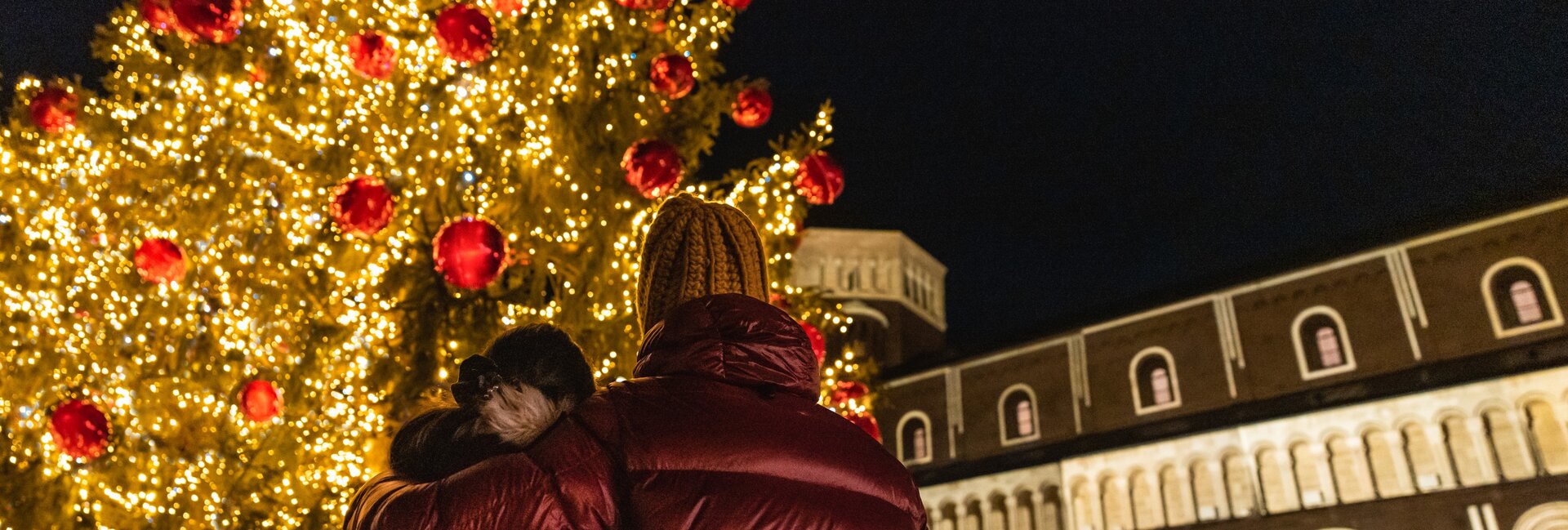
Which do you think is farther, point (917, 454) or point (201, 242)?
point (917, 454)

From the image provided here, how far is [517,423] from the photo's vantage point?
5.03 ft

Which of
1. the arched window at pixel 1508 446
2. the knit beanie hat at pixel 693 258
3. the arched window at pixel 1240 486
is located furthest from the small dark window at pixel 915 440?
the knit beanie hat at pixel 693 258

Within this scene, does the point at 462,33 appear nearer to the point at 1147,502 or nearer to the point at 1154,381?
the point at 1147,502

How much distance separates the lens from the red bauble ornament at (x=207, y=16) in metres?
4.83

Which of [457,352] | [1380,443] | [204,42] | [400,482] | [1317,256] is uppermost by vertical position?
[1317,256]

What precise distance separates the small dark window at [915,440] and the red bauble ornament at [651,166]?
27858mm

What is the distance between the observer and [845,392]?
19.5 feet

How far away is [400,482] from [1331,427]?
26.1 m

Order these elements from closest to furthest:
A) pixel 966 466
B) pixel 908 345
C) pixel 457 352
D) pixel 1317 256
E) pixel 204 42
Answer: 1. pixel 457 352
2. pixel 204 42
3. pixel 1317 256
4. pixel 966 466
5. pixel 908 345

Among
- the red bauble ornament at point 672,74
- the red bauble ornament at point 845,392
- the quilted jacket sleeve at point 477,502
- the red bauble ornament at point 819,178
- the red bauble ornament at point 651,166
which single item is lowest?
the quilted jacket sleeve at point 477,502

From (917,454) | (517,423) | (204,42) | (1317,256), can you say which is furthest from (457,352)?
(917,454)

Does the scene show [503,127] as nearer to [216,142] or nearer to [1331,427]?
[216,142]

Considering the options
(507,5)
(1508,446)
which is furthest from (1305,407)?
(507,5)

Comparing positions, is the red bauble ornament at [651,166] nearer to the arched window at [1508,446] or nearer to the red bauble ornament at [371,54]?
the red bauble ornament at [371,54]
